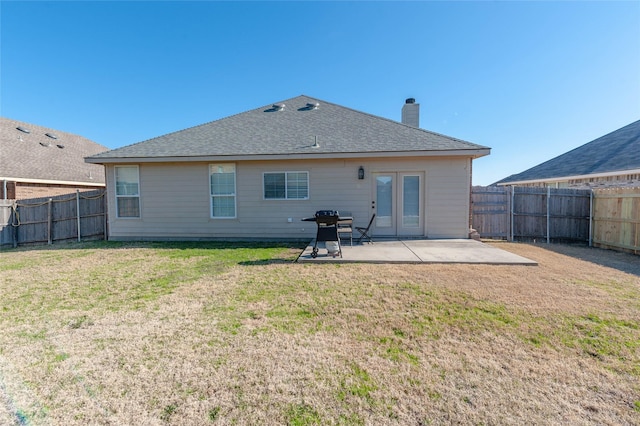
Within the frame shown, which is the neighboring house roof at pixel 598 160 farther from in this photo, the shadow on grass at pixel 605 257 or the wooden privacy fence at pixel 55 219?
the wooden privacy fence at pixel 55 219

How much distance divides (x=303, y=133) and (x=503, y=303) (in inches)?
299

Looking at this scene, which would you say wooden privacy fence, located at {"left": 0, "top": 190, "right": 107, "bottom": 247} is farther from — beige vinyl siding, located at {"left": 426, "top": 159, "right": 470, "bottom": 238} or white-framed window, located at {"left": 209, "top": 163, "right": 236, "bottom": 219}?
beige vinyl siding, located at {"left": 426, "top": 159, "right": 470, "bottom": 238}

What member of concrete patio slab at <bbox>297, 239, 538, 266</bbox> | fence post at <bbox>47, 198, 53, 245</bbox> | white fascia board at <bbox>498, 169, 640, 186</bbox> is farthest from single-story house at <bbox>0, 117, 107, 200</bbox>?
white fascia board at <bbox>498, 169, 640, 186</bbox>

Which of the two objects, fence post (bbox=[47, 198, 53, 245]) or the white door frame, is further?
fence post (bbox=[47, 198, 53, 245])

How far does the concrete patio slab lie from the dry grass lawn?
74cm

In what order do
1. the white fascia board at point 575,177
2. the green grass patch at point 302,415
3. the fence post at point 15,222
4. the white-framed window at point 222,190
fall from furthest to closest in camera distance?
the white fascia board at point 575,177
the fence post at point 15,222
the white-framed window at point 222,190
the green grass patch at point 302,415

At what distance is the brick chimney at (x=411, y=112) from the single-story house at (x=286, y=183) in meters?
2.25

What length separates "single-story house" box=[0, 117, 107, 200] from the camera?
37.6 ft

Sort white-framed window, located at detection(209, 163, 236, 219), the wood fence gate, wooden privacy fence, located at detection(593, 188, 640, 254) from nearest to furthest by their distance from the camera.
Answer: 1. wooden privacy fence, located at detection(593, 188, 640, 254)
2. white-framed window, located at detection(209, 163, 236, 219)
3. the wood fence gate

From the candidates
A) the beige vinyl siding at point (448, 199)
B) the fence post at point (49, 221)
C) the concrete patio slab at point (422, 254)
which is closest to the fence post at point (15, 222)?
the fence post at point (49, 221)

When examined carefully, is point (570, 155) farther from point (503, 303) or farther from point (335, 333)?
point (335, 333)

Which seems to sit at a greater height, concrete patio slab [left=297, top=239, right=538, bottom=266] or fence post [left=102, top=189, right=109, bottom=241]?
fence post [left=102, top=189, right=109, bottom=241]

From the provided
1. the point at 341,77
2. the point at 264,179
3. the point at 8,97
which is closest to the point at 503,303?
the point at 264,179

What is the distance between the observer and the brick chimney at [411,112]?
36.6ft
